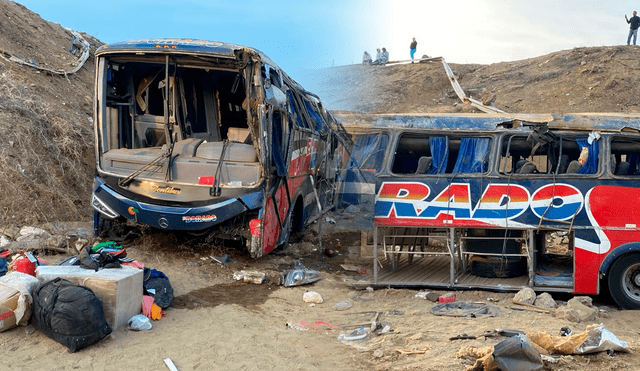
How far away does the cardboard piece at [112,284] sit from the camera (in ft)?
19.9

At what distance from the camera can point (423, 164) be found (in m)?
8.44

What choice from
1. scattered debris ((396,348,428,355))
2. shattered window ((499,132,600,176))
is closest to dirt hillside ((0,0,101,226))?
scattered debris ((396,348,428,355))

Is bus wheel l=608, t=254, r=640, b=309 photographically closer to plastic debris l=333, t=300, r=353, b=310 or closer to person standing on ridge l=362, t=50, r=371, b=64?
plastic debris l=333, t=300, r=353, b=310

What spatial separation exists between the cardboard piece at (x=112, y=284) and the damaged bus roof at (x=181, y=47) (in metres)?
3.43

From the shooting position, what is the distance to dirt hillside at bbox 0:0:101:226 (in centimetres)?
1080

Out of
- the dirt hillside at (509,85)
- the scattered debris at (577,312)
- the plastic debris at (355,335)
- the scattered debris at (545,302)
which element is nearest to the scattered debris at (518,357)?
the plastic debris at (355,335)

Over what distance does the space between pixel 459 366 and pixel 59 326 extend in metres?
3.66

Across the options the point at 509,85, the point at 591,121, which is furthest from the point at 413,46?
the point at 591,121

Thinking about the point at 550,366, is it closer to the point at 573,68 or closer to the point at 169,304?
the point at 169,304

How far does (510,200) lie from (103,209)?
19.4 ft

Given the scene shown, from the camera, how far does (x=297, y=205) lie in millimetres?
10969

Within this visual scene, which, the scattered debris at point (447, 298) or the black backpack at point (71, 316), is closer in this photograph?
the black backpack at point (71, 316)

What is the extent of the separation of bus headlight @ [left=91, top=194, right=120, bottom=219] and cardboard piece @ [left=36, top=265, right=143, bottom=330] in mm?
2349

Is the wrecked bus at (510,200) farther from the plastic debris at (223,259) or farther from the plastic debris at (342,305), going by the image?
the plastic debris at (223,259)
